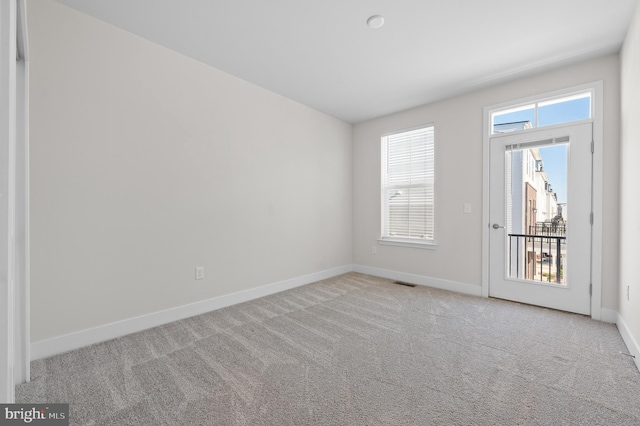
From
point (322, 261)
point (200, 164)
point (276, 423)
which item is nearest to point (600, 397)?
point (276, 423)

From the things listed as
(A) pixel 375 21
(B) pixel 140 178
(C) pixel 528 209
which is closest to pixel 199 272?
(B) pixel 140 178

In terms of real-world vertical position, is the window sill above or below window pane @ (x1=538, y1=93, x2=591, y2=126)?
below

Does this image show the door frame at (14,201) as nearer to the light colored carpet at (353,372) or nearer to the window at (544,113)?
the light colored carpet at (353,372)

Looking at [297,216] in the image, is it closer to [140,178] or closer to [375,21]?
[140,178]

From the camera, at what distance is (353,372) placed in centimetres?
190

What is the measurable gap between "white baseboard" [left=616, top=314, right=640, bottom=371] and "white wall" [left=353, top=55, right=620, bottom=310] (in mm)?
277

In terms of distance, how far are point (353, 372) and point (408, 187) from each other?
310 centimetres

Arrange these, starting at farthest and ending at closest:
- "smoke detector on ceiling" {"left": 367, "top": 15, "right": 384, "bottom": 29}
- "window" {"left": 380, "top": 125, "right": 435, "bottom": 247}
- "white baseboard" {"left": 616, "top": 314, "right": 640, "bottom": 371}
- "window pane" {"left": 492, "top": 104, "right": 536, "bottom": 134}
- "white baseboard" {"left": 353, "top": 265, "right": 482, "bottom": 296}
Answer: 1. "window" {"left": 380, "top": 125, "right": 435, "bottom": 247}
2. "white baseboard" {"left": 353, "top": 265, "right": 482, "bottom": 296}
3. "window pane" {"left": 492, "top": 104, "right": 536, "bottom": 134}
4. "smoke detector on ceiling" {"left": 367, "top": 15, "right": 384, "bottom": 29}
5. "white baseboard" {"left": 616, "top": 314, "right": 640, "bottom": 371}

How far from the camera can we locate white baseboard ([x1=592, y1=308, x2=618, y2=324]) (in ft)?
8.83

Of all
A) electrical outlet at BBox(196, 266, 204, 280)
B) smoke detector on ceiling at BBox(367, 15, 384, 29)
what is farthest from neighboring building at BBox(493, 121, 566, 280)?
electrical outlet at BBox(196, 266, 204, 280)

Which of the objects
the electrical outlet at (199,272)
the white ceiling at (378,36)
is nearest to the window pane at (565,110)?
the white ceiling at (378,36)

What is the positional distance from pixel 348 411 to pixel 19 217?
2.26 m

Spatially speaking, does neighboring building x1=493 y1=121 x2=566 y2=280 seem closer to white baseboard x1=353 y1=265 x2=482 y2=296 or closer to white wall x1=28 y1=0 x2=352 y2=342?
white baseboard x1=353 y1=265 x2=482 y2=296

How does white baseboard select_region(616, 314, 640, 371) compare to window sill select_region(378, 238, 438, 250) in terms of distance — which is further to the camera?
window sill select_region(378, 238, 438, 250)
